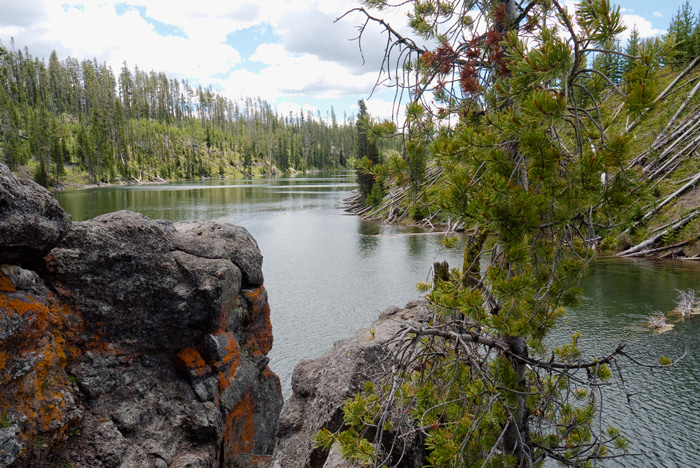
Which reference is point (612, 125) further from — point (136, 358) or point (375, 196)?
point (375, 196)

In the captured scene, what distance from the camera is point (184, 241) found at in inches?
334

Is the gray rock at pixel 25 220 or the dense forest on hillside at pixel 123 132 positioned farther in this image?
the dense forest on hillside at pixel 123 132

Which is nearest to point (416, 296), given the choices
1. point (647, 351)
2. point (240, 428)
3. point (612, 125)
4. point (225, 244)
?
point (647, 351)

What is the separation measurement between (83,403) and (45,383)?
684 millimetres

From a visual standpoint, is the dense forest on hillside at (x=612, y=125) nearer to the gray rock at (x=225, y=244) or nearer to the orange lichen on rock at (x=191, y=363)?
the gray rock at (x=225, y=244)

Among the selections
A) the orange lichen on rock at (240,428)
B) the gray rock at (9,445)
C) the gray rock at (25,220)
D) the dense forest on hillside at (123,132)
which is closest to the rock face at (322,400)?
the orange lichen on rock at (240,428)

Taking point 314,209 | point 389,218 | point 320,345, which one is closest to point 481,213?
point 320,345

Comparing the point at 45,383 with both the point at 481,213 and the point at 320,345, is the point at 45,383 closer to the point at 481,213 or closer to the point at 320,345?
the point at 481,213

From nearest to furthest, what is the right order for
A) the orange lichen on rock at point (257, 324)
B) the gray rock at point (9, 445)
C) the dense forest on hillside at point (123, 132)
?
the gray rock at point (9, 445) → the orange lichen on rock at point (257, 324) → the dense forest on hillside at point (123, 132)

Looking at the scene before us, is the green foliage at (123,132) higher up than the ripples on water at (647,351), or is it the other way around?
the green foliage at (123,132)

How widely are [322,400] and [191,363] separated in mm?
2496

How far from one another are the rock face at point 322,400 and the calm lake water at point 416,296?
1.65 metres

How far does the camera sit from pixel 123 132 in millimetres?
114250

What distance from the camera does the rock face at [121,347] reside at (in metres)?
5.36
